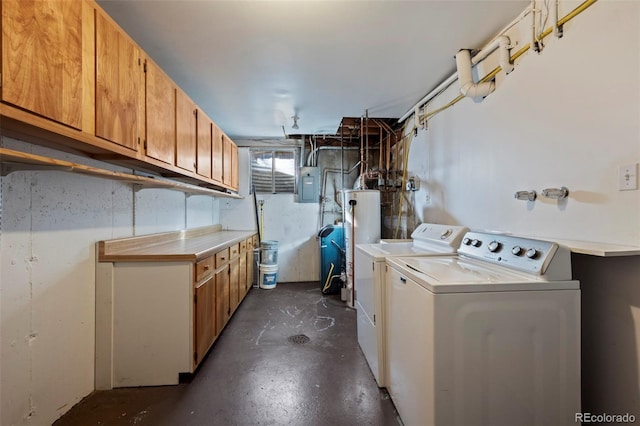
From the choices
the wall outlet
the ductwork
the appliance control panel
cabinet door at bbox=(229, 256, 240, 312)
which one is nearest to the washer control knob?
the appliance control panel

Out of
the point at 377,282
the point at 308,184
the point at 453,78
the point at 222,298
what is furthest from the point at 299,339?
the point at 453,78

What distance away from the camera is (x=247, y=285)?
12.1 ft

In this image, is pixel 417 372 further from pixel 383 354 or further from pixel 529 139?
pixel 529 139

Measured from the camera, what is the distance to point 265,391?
68.6 inches

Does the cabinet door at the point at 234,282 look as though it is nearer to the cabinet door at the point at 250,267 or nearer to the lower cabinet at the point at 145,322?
the cabinet door at the point at 250,267

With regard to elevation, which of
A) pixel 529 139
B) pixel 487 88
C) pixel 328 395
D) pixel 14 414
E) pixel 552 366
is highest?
pixel 487 88

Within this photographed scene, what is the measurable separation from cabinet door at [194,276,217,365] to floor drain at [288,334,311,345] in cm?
70

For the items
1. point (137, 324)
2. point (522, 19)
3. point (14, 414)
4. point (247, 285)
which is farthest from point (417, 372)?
point (247, 285)

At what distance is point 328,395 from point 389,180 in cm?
258

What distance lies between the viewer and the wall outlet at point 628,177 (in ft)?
3.43

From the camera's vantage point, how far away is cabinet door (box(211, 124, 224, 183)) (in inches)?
116

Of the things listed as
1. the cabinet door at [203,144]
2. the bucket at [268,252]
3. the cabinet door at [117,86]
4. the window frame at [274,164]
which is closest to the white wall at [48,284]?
the cabinet door at [117,86]

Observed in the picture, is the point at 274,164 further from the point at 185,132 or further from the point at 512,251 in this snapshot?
the point at 512,251
